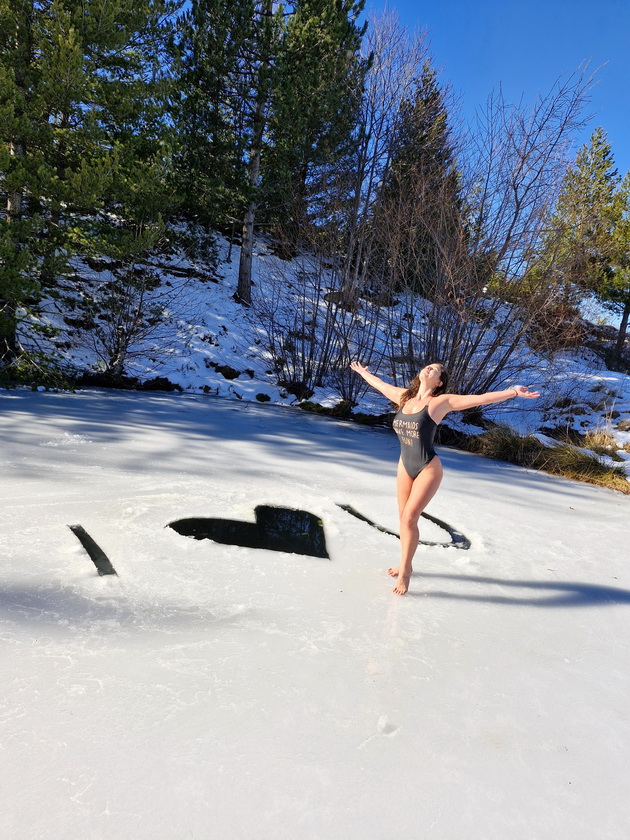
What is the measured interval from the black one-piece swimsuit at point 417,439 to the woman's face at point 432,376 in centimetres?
14

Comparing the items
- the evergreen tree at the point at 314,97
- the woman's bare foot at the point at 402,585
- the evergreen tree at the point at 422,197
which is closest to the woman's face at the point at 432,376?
the woman's bare foot at the point at 402,585

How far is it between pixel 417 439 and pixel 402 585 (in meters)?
0.77

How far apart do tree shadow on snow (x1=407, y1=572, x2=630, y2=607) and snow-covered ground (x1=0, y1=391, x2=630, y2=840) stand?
0.06 ft

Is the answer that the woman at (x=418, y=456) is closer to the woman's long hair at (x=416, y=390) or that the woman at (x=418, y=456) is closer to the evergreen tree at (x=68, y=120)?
the woman's long hair at (x=416, y=390)

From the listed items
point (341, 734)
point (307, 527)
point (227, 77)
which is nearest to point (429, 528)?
point (307, 527)

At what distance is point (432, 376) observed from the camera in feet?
9.09

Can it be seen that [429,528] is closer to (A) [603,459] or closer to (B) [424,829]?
(B) [424,829]

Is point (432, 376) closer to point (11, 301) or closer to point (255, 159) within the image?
point (11, 301)

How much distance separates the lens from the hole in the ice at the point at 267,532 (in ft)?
10.5

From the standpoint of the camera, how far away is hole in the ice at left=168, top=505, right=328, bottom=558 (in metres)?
3.20

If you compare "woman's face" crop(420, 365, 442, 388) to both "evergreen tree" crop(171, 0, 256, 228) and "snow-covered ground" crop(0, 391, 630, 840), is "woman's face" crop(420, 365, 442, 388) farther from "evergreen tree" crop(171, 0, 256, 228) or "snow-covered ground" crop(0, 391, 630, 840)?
"evergreen tree" crop(171, 0, 256, 228)

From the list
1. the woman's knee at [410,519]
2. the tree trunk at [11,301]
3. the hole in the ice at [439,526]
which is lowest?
the hole in the ice at [439,526]

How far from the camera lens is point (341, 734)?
166cm

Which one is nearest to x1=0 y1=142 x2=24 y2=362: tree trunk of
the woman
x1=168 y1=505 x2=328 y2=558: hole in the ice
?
x1=168 y1=505 x2=328 y2=558: hole in the ice
